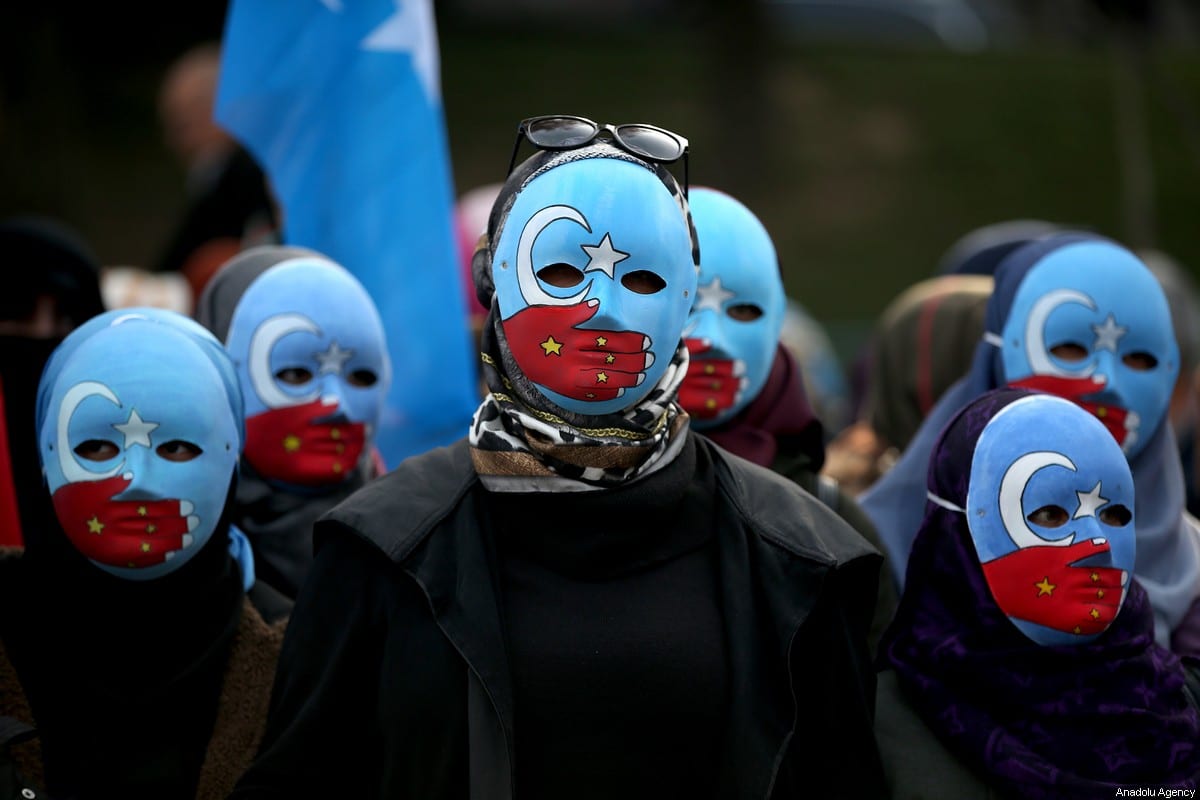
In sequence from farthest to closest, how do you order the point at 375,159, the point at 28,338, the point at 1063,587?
1. the point at 375,159
2. the point at 28,338
3. the point at 1063,587

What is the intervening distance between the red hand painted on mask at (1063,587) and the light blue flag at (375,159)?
2.51 m

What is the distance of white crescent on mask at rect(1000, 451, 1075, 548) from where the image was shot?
3.70 m

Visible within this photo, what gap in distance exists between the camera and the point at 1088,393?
177 inches

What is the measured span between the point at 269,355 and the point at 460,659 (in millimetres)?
1599

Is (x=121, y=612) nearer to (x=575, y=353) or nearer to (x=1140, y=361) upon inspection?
(x=575, y=353)

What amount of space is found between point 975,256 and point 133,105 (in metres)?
13.8

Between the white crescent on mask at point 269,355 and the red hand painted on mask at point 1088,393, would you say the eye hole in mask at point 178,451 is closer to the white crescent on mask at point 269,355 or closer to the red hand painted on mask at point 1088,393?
the white crescent on mask at point 269,355

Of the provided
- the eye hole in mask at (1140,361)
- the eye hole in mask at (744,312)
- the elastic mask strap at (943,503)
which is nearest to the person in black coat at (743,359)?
the eye hole in mask at (744,312)

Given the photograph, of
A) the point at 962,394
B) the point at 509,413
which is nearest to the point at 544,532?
the point at 509,413

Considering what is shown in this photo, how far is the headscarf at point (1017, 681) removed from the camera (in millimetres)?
3633

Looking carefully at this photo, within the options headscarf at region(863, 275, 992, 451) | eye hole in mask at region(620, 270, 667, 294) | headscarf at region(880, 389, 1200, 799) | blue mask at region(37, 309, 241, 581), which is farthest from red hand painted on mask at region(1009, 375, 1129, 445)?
blue mask at region(37, 309, 241, 581)

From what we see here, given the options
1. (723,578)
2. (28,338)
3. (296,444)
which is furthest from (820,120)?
(723,578)

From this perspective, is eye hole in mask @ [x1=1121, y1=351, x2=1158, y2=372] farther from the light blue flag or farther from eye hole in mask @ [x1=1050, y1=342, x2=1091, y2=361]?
the light blue flag

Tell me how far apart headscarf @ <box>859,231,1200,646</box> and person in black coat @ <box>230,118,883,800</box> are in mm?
1228
